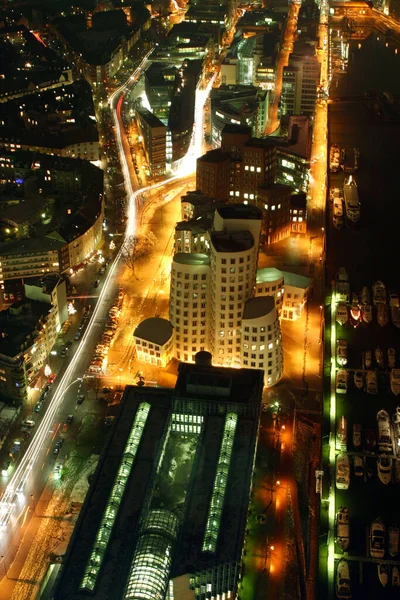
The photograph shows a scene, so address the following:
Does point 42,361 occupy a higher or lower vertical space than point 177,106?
lower

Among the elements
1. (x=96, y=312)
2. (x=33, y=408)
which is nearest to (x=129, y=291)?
(x=96, y=312)

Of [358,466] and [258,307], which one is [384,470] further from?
[258,307]

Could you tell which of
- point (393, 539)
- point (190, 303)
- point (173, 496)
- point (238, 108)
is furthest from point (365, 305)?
point (238, 108)

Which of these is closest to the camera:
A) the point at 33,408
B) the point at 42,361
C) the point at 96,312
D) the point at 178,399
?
the point at 178,399

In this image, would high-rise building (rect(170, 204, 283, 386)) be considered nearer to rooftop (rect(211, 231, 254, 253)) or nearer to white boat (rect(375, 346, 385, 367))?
rooftop (rect(211, 231, 254, 253))

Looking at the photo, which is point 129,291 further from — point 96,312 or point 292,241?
point 292,241

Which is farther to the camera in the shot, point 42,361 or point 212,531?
point 42,361

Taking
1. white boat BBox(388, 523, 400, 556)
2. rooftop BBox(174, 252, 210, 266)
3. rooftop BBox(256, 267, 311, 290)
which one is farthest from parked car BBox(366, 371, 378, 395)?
rooftop BBox(174, 252, 210, 266)
